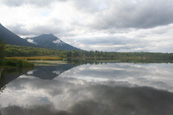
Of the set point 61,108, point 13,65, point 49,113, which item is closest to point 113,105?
point 61,108

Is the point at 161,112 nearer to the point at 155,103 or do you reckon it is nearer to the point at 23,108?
the point at 155,103

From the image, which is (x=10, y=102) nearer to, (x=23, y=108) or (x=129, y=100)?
(x=23, y=108)

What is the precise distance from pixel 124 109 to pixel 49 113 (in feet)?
31.6

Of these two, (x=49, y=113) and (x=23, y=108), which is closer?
(x=49, y=113)

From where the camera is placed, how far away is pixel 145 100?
21406 millimetres

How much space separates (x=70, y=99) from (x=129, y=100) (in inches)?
368

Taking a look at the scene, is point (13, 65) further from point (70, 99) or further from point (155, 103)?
point (155, 103)

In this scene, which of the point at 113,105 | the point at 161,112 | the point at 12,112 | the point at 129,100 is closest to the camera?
the point at 12,112

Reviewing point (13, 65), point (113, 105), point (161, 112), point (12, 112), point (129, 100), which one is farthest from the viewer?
point (13, 65)

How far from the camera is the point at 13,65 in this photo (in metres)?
64.6

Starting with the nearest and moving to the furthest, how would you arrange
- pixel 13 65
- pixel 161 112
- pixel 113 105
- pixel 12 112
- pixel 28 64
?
1. pixel 12 112
2. pixel 161 112
3. pixel 113 105
4. pixel 13 65
5. pixel 28 64

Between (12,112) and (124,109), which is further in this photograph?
(124,109)

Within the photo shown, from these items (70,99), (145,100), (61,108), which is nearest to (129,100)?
(145,100)

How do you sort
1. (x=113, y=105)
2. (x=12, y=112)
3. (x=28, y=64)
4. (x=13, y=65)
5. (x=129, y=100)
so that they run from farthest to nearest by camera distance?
1. (x=28, y=64)
2. (x=13, y=65)
3. (x=129, y=100)
4. (x=113, y=105)
5. (x=12, y=112)
